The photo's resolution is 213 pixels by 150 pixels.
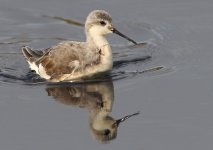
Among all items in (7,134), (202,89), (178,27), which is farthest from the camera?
(178,27)

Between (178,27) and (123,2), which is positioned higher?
(123,2)

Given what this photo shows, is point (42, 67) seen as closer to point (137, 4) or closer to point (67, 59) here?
point (67, 59)

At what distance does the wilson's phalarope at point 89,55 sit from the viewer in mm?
16688

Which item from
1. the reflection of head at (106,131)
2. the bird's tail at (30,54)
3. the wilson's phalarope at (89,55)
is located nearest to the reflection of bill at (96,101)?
the reflection of head at (106,131)

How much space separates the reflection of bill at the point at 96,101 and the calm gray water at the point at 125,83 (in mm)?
20

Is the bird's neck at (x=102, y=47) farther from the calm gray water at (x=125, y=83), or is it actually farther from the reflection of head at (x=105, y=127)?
the reflection of head at (x=105, y=127)

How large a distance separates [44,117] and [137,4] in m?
6.19

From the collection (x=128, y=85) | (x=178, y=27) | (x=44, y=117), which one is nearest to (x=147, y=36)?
(x=178, y=27)

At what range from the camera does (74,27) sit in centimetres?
2000

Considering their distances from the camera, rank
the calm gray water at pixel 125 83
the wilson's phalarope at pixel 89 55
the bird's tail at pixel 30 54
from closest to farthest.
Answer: the calm gray water at pixel 125 83 < the wilson's phalarope at pixel 89 55 < the bird's tail at pixel 30 54

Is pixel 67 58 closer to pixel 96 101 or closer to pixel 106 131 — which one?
pixel 96 101

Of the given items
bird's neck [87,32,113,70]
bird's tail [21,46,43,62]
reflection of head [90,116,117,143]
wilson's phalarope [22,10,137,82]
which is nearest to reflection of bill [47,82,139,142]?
reflection of head [90,116,117,143]

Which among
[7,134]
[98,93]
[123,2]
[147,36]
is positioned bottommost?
[7,134]

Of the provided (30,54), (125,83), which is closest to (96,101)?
(125,83)
